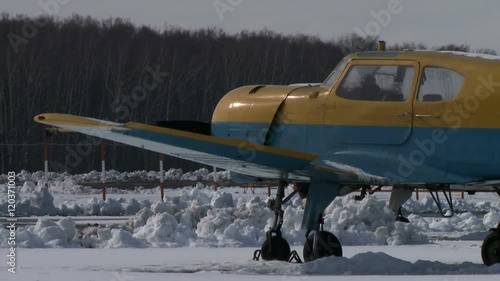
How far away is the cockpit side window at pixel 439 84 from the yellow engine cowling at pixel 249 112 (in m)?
1.75

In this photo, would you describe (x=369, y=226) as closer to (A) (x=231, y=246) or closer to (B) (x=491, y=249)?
(A) (x=231, y=246)

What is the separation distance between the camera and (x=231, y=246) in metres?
15.2

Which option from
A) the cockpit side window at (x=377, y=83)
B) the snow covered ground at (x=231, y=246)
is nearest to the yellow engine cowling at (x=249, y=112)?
the cockpit side window at (x=377, y=83)

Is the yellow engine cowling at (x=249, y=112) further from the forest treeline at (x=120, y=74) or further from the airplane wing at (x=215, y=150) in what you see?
the forest treeline at (x=120, y=74)

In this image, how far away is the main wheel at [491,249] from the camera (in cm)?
1234

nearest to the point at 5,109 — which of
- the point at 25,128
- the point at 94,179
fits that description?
the point at 25,128

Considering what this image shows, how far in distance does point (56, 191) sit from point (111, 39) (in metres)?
34.9

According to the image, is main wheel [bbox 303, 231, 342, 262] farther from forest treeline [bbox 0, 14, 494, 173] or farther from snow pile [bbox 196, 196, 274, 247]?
forest treeline [bbox 0, 14, 494, 173]

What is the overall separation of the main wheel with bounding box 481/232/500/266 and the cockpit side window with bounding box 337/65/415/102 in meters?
1.81

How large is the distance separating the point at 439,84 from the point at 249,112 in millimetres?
2440

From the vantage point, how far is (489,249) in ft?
40.8

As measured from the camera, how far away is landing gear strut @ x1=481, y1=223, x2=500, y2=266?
12.3 metres

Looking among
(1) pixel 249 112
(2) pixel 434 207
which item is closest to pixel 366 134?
(1) pixel 249 112

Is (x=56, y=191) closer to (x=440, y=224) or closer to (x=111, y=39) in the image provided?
(x=440, y=224)
